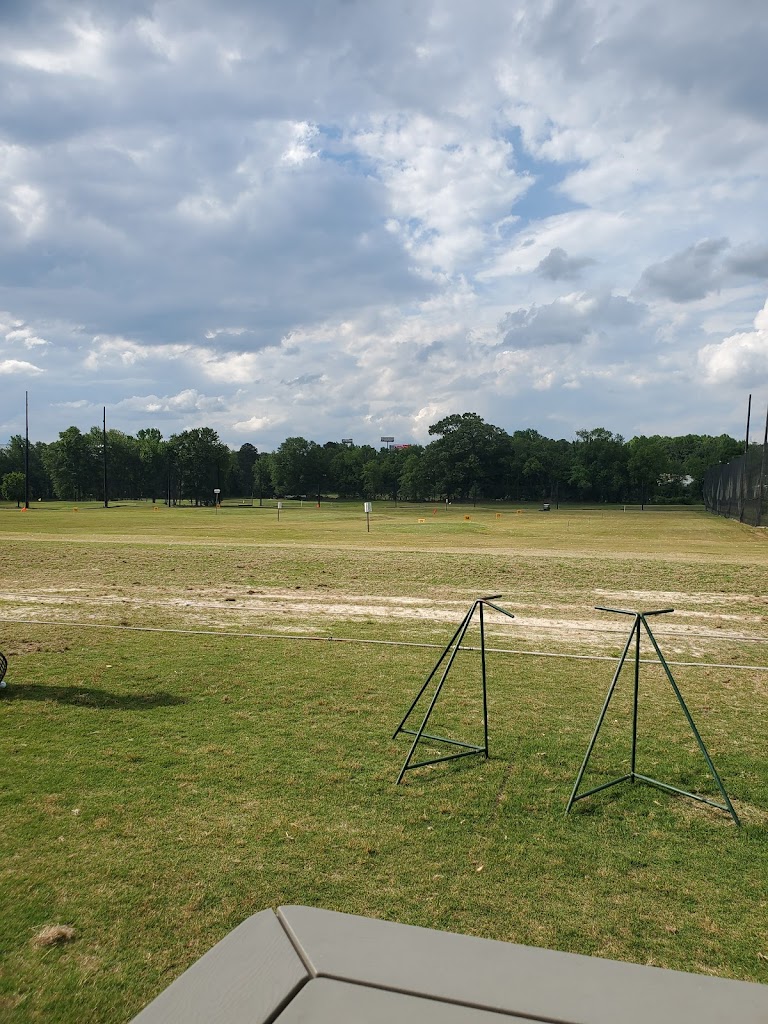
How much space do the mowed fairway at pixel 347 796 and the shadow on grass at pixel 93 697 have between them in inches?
1.5

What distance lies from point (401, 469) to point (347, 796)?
11353cm

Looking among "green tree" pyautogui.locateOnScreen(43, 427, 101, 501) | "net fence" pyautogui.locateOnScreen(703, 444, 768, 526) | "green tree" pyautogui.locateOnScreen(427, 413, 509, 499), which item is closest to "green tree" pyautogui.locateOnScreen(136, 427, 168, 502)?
"green tree" pyautogui.locateOnScreen(43, 427, 101, 501)

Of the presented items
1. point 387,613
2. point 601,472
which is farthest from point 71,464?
point 387,613

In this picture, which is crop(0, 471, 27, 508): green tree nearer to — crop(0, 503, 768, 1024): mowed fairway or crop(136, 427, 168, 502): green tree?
crop(136, 427, 168, 502): green tree

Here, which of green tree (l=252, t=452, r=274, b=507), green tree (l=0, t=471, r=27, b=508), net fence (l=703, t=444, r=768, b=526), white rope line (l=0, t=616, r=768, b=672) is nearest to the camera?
white rope line (l=0, t=616, r=768, b=672)

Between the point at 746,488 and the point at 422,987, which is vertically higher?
the point at 746,488

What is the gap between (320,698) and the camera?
7746mm

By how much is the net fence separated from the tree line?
158ft

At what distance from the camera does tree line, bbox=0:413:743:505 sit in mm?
105438

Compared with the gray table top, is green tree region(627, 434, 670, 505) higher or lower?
higher

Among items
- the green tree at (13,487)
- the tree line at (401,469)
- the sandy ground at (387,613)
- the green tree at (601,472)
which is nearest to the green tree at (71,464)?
the tree line at (401,469)

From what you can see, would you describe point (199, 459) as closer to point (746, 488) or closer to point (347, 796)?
point (746, 488)

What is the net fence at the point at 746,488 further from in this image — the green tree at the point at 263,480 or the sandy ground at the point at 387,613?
the green tree at the point at 263,480

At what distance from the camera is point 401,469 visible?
4660 inches
